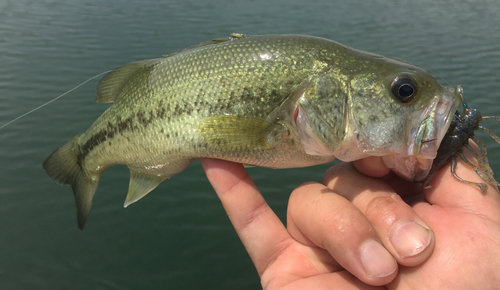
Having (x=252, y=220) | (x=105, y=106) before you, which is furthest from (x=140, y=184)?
(x=105, y=106)

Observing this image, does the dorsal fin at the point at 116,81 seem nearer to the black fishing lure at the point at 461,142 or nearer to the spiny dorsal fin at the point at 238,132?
the spiny dorsal fin at the point at 238,132

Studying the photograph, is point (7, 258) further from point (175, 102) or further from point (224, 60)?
point (224, 60)

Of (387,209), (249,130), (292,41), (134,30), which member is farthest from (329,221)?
(134,30)

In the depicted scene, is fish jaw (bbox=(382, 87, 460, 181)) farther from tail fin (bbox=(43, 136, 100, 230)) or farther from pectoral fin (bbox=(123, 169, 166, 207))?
tail fin (bbox=(43, 136, 100, 230))

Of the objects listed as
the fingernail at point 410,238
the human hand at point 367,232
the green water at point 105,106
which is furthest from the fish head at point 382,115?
the green water at point 105,106

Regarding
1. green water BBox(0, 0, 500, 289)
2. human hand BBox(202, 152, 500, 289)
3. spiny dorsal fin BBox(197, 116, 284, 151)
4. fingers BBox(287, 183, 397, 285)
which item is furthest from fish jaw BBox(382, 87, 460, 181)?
green water BBox(0, 0, 500, 289)

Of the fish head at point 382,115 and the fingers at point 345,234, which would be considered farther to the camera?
the fish head at point 382,115
